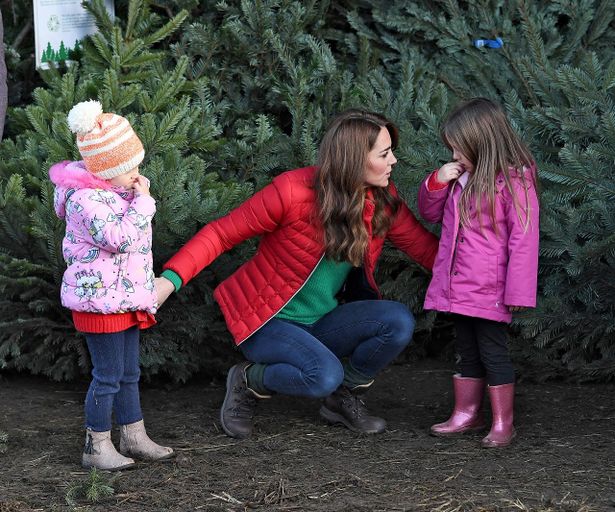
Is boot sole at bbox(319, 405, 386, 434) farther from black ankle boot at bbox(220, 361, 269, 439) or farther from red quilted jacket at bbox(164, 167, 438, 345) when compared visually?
red quilted jacket at bbox(164, 167, 438, 345)

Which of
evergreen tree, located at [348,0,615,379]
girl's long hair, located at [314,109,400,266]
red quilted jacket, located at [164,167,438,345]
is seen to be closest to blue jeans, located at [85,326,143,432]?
red quilted jacket, located at [164,167,438,345]

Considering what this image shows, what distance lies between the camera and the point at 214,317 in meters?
4.98

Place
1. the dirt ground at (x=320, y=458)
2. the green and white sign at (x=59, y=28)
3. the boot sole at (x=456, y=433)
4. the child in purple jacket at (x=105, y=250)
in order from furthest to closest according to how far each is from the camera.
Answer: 1. the green and white sign at (x=59, y=28)
2. the boot sole at (x=456, y=433)
3. the child in purple jacket at (x=105, y=250)
4. the dirt ground at (x=320, y=458)

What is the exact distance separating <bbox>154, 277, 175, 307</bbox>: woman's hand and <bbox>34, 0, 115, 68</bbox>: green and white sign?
6.92 feet

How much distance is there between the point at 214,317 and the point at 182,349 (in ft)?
0.74

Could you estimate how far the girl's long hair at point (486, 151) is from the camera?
165 inches

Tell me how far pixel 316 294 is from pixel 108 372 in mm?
1026

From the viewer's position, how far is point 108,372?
155 inches

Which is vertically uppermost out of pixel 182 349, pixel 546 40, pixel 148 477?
pixel 546 40

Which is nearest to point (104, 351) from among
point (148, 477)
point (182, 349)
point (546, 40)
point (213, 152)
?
point (148, 477)

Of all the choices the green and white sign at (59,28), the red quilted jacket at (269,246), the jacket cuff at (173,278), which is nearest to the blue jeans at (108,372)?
the jacket cuff at (173,278)

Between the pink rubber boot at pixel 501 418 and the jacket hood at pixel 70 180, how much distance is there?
1.80 metres

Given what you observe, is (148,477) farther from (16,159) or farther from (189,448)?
(16,159)

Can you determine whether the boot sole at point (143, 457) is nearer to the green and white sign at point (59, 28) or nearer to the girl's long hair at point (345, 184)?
the girl's long hair at point (345, 184)
